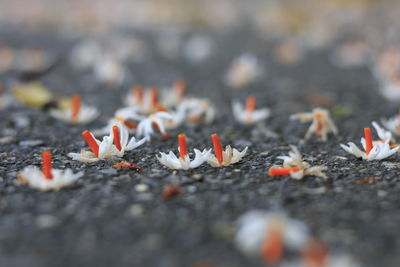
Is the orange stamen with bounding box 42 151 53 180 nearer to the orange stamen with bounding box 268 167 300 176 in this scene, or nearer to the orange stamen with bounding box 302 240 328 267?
the orange stamen with bounding box 268 167 300 176

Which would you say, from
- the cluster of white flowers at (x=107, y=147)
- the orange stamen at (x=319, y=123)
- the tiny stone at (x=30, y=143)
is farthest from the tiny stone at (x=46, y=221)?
the orange stamen at (x=319, y=123)

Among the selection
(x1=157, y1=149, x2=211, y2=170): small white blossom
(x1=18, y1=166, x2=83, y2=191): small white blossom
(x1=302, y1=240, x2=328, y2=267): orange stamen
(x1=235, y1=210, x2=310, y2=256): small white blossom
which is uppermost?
(x1=18, y1=166, x2=83, y2=191): small white blossom

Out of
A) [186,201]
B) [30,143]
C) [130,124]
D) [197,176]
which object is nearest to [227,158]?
[197,176]

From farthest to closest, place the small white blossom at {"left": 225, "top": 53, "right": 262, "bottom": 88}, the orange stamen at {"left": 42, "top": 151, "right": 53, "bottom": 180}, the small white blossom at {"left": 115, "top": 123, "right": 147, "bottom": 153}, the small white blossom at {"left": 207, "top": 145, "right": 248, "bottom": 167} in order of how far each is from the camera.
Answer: the small white blossom at {"left": 225, "top": 53, "right": 262, "bottom": 88}, the small white blossom at {"left": 115, "top": 123, "right": 147, "bottom": 153}, the small white blossom at {"left": 207, "top": 145, "right": 248, "bottom": 167}, the orange stamen at {"left": 42, "top": 151, "right": 53, "bottom": 180}

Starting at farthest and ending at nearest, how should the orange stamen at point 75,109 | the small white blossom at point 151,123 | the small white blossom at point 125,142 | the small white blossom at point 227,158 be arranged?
the orange stamen at point 75,109 < the small white blossom at point 151,123 < the small white blossom at point 125,142 < the small white blossom at point 227,158

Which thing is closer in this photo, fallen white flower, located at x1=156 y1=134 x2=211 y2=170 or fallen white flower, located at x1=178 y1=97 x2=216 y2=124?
fallen white flower, located at x1=156 y1=134 x2=211 y2=170

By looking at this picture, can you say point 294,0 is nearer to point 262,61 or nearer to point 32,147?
point 262,61

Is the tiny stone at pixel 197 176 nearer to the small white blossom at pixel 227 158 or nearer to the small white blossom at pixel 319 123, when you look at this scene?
the small white blossom at pixel 227 158

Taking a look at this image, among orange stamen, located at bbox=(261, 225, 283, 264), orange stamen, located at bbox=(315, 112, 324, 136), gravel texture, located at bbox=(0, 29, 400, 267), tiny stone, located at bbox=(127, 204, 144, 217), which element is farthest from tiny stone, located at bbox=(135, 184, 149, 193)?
orange stamen, located at bbox=(315, 112, 324, 136)
